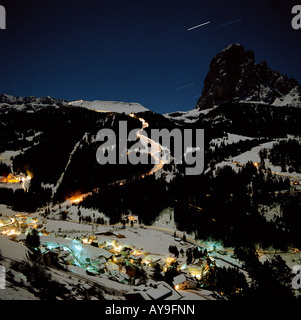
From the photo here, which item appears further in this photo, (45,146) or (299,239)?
(45,146)

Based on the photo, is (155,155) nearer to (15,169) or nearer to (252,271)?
(15,169)

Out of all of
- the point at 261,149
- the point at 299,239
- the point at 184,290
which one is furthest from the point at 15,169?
the point at 261,149

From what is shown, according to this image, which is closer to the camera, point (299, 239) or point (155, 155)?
point (299, 239)

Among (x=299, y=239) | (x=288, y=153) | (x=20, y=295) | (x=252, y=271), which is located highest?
(x=288, y=153)

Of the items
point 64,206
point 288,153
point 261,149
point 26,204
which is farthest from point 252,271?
point 261,149

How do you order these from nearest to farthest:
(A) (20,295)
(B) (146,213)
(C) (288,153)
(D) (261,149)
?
(A) (20,295), (B) (146,213), (C) (288,153), (D) (261,149)

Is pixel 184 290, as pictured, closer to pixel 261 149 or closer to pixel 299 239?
pixel 299 239
